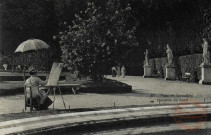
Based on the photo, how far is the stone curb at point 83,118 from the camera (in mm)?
7297

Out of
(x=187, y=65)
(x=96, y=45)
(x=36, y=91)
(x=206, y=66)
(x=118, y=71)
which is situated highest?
(x=96, y=45)

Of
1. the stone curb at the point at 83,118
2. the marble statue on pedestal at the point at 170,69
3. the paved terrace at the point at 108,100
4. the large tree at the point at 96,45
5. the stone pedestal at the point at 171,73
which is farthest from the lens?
the stone pedestal at the point at 171,73

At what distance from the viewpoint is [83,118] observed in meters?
8.36

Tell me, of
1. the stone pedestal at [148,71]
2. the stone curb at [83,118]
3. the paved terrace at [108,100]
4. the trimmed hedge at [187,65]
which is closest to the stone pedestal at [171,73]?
the trimmed hedge at [187,65]

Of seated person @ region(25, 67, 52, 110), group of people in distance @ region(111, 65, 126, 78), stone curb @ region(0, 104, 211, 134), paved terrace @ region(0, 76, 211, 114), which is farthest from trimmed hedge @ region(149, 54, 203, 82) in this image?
seated person @ region(25, 67, 52, 110)

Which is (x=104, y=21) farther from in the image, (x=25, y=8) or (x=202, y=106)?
(x=25, y=8)

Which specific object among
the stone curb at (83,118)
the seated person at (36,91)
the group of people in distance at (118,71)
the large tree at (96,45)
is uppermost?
the large tree at (96,45)

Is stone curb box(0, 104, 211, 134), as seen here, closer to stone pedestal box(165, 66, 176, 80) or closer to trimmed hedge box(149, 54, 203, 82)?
trimmed hedge box(149, 54, 203, 82)

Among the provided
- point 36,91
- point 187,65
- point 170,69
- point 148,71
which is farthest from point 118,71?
point 36,91

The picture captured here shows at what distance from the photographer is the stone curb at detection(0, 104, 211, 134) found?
730 cm

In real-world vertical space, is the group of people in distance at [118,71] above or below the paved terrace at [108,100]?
above

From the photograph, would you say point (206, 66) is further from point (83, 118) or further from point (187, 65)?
point (83, 118)

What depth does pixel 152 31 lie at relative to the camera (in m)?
39.2

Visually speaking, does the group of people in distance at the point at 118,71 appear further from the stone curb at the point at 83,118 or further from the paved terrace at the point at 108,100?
the stone curb at the point at 83,118
